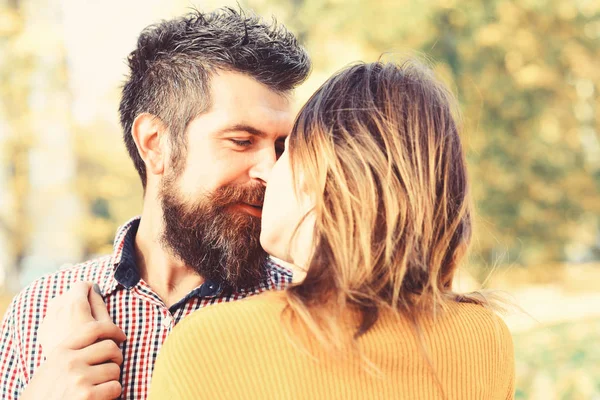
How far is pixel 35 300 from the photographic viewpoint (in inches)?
81.7

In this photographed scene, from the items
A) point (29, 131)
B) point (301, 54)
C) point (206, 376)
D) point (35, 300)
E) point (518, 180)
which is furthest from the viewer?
point (518, 180)

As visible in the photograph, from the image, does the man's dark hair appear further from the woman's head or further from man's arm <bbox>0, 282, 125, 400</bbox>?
the woman's head

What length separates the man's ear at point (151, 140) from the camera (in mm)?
2314

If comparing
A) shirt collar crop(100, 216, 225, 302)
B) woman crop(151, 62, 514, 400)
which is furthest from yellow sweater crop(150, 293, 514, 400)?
shirt collar crop(100, 216, 225, 302)

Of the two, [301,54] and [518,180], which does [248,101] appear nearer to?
[301,54]

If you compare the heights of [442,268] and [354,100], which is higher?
[354,100]

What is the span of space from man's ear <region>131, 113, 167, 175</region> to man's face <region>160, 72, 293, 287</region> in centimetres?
16

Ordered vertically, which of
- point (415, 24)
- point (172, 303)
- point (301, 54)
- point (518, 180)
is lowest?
point (518, 180)

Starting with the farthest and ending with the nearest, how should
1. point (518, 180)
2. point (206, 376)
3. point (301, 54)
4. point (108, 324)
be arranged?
point (518, 180)
point (301, 54)
point (108, 324)
point (206, 376)

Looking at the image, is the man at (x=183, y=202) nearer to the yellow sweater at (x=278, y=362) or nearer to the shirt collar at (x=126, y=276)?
the shirt collar at (x=126, y=276)

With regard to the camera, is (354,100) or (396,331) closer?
(396,331)

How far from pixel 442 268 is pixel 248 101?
0.88 metres

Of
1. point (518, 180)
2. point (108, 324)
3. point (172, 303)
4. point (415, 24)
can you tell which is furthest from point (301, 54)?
point (518, 180)

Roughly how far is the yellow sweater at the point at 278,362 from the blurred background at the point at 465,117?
11.9 feet
